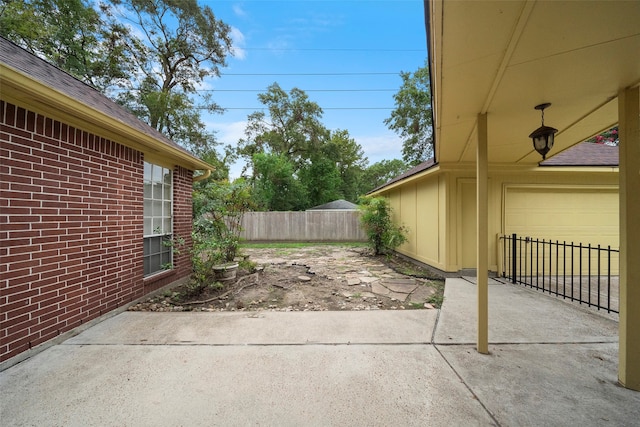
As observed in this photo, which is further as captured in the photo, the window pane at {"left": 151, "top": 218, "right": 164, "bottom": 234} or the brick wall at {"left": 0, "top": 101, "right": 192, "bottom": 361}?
the window pane at {"left": 151, "top": 218, "right": 164, "bottom": 234}

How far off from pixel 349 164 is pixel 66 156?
2566 centimetres

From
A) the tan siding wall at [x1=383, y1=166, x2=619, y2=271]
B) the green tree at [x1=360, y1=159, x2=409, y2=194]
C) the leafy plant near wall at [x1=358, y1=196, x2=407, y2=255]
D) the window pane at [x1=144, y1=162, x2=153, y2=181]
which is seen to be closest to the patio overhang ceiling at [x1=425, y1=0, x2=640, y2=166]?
the tan siding wall at [x1=383, y1=166, x2=619, y2=271]

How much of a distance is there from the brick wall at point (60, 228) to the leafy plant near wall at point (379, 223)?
20.6 feet

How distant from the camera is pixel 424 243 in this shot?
658 cm

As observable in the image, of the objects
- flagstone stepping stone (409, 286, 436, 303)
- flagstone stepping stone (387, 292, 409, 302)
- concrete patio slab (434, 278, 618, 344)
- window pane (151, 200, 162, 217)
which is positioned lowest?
flagstone stepping stone (409, 286, 436, 303)

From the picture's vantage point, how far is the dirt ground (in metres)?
3.94

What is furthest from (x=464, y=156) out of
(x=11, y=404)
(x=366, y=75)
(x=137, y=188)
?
(x=366, y=75)

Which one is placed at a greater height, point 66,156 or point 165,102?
point 165,102

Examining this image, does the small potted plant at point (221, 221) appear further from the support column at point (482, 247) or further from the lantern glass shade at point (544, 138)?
the lantern glass shade at point (544, 138)

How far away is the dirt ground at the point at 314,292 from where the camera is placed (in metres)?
3.94

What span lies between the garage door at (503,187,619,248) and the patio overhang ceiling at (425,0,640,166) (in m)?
2.91

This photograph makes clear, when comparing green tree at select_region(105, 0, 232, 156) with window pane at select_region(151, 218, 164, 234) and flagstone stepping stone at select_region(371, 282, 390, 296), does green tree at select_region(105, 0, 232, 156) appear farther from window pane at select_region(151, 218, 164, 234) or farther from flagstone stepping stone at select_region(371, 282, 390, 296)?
flagstone stepping stone at select_region(371, 282, 390, 296)

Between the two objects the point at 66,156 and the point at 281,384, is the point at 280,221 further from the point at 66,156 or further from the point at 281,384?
the point at 281,384

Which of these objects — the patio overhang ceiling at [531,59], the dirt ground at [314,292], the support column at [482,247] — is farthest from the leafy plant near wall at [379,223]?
the support column at [482,247]
